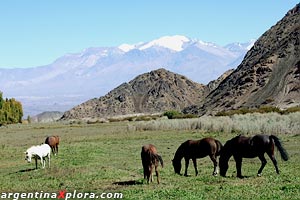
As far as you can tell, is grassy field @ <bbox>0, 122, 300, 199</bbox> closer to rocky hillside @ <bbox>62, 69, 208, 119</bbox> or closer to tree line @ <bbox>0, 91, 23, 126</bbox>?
tree line @ <bbox>0, 91, 23, 126</bbox>

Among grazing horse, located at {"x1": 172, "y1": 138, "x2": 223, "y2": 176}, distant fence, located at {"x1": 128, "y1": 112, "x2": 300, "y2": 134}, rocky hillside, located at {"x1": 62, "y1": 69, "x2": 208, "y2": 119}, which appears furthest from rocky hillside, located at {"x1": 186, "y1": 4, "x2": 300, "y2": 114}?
grazing horse, located at {"x1": 172, "y1": 138, "x2": 223, "y2": 176}


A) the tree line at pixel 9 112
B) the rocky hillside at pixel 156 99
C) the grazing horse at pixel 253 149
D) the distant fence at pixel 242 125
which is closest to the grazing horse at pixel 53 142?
the grazing horse at pixel 253 149

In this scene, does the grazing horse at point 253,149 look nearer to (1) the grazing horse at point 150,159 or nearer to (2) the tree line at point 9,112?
(1) the grazing horse at point 150,159

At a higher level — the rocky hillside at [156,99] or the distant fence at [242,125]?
the rocky hillside at [156,99]

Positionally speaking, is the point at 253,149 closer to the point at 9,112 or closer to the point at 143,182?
the point at 143,182

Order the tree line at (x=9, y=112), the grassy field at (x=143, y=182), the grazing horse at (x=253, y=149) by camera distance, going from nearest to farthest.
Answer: the grassy field at (x=143, y=182), the grazing horse at (x=253, y=149), the tree line at (x=9, y=112)

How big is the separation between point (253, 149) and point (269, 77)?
10142cm

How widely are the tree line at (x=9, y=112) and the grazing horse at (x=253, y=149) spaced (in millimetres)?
101680

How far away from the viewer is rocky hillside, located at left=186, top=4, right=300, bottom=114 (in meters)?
111

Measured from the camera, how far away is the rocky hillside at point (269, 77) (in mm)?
110875

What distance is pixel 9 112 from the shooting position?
12138 centimetres

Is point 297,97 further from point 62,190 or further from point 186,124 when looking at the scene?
point 62,190

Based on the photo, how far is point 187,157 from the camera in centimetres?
2469

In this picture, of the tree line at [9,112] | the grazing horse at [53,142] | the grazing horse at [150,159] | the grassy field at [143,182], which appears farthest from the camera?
the tree line at [9,112]
